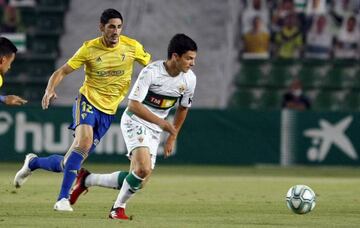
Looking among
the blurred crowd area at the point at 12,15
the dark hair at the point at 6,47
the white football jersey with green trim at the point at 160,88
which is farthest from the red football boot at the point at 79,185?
the blurred crowd area at the point at 12,15

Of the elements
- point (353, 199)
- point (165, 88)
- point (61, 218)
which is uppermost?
point (165, 88)

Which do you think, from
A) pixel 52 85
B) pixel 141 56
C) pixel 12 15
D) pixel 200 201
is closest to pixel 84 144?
pixel 52 85

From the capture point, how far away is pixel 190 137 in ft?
69.7

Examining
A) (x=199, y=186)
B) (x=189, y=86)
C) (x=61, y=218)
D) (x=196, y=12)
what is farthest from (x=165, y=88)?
(x=196, y=12)

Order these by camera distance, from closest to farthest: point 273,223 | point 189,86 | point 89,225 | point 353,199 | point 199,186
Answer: point 89,225 → point 273,223 → point 189,86 → point 353,199 → point 199,186

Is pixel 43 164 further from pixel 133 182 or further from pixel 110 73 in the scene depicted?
pixel 133 182

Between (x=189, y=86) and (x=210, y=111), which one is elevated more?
(x=189, y=86)

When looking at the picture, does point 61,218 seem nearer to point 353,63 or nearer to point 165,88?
point 165,88

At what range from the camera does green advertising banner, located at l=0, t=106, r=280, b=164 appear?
20969 mm

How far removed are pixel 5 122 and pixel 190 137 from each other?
3.75 m

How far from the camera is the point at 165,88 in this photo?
9938mm

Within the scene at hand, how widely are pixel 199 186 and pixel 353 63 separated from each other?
28.7 ft

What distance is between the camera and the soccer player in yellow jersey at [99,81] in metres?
10.7

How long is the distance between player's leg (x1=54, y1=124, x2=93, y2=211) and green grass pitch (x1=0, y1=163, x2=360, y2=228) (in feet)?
0.54
